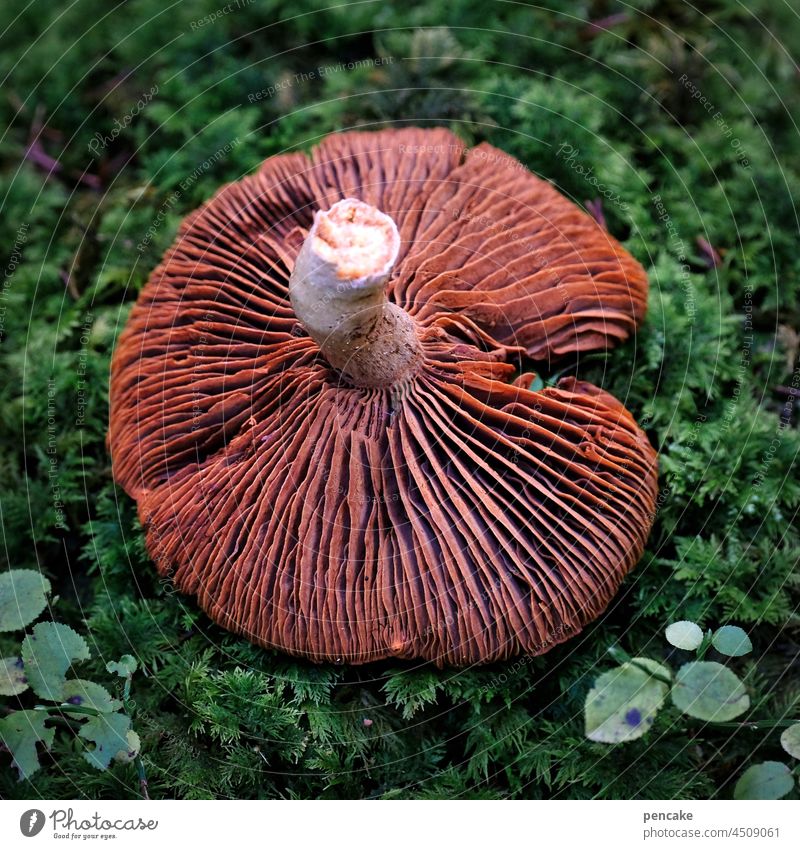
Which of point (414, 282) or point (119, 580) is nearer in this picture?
point (414, 282)

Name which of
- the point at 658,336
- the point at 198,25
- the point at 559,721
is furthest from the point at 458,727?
the point at 198,25

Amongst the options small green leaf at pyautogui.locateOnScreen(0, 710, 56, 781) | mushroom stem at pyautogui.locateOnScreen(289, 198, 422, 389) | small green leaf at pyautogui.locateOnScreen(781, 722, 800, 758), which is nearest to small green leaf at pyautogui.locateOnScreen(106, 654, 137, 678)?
small green leaf at pyautogui.locateOnScreen(0, 710, 56, 781)

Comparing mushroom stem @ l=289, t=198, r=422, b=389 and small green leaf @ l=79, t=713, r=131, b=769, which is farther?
small green leaf @ l=79, t=713, r=131, b=769

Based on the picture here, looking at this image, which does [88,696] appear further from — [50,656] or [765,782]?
[765,782]

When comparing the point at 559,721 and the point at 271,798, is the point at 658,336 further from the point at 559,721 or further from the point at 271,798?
the point at 271,798

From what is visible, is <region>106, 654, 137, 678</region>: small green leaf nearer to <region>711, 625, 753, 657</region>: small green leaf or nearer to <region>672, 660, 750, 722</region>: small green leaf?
<region>672, 660, 750, 722</region>: small green leaf

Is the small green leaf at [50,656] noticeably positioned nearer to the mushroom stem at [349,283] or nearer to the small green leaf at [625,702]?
the mushroom stem at [349,283]
